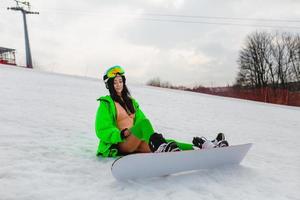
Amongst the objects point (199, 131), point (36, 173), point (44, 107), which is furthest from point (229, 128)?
point (36, 173)

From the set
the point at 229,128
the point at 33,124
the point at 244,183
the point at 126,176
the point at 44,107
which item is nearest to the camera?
the point at 126,176

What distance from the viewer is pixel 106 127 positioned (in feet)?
9.45

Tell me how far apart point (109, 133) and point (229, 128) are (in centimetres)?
430

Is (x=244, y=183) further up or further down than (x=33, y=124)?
further down

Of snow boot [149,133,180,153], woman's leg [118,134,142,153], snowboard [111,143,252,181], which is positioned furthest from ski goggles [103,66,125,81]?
snowboard [111,143,252,181]

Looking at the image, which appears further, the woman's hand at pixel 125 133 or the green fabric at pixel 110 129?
the woman's hand at pixel 125 133

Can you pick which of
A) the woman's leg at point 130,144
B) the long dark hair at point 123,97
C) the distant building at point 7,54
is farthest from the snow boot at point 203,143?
the distant building at point 7,54

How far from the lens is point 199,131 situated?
5727 millimetres

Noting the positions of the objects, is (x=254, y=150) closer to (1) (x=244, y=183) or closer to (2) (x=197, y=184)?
(1) (x=244, y=183)

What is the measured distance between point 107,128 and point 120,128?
0.23m

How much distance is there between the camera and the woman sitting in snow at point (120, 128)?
274cm

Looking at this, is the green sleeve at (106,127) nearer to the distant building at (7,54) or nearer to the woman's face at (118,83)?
the woman's face at (118,83)

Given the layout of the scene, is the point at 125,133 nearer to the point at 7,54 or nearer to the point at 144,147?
the point at 144,147

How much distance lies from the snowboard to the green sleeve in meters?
0.36
